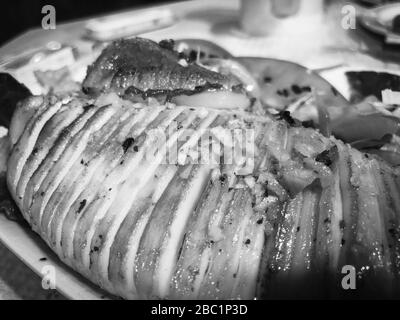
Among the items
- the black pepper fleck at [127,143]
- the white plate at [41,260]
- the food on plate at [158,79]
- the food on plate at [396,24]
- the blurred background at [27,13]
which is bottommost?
the white plate at [41,260]

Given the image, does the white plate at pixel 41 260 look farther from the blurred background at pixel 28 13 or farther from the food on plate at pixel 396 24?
the blurred background at pixel 28 13

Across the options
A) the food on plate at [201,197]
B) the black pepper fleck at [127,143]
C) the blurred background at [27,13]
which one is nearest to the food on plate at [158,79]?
the food on plate at [201,197]

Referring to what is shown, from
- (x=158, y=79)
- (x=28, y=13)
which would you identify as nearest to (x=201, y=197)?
(x=158, y=79)

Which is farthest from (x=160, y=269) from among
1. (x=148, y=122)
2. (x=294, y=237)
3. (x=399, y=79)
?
(x=399, y=79)

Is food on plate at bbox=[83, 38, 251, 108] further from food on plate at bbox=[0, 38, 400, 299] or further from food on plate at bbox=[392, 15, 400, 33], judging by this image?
food on plate at bbox=[392, 15, 400, 33]

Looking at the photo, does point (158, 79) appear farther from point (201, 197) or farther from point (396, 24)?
point (396, 24)

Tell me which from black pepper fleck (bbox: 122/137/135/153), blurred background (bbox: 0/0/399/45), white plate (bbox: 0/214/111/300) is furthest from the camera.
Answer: blurred background (bbox: 0/0/399/45)

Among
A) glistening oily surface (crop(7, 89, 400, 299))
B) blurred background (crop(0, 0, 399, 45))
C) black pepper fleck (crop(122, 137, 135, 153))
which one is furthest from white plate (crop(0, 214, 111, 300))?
blurred background (crop(0, 0, 399, 45))
